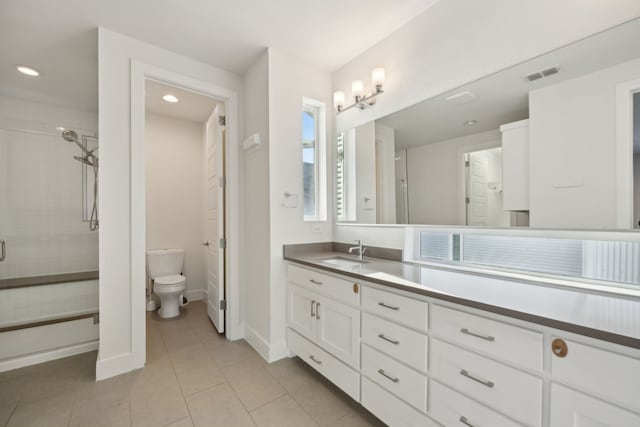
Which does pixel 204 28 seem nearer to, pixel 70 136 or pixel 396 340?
pixel 70 136

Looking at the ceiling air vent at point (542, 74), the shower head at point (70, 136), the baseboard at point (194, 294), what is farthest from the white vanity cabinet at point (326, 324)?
the shower head at point (70, 136)

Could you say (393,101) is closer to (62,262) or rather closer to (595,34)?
(595,34)

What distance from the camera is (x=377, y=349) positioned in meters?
1.42

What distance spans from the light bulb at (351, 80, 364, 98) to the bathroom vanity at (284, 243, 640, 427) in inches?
56.6

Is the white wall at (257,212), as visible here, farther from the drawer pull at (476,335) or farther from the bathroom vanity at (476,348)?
the drawer pull at (476,335)

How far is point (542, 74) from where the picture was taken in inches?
52.9

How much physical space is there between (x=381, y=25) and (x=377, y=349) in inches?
85.1

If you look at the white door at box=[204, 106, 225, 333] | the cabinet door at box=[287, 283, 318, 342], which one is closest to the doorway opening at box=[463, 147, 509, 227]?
the cabinet door at box=[287, 283, 318, 342]

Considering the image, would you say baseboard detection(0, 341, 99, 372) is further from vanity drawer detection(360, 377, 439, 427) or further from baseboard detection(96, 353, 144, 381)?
A: vanity drawer detection(360, 377, 439, 427)

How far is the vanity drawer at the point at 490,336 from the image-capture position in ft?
2.93

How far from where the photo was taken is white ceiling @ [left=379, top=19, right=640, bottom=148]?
116 centimetres

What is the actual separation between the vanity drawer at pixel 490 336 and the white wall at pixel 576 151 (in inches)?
26.3

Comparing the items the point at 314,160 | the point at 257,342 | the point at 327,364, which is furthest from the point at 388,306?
the point at 314,160

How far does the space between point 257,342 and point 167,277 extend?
1605 mm
